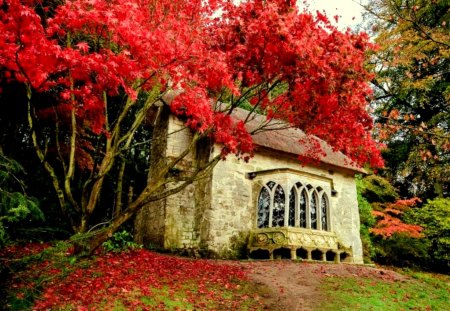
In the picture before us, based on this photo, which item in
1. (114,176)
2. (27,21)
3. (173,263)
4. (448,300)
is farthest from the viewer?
(114,176)

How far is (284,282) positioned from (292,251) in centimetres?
350

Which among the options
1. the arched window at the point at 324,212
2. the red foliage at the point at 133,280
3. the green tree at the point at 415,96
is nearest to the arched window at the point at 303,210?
the arched window at the point at 324,212

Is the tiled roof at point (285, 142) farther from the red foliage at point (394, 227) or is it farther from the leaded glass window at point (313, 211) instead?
the red foliage at point (394, 227)

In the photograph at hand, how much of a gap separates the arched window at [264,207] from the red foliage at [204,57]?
181 inches

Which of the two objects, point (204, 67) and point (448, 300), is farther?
point (448, 300)

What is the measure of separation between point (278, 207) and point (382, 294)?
16.6 ft

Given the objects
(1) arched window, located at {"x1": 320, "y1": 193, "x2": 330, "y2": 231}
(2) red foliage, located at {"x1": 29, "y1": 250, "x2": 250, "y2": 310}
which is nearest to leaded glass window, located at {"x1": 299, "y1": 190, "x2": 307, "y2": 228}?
(1) arched window, located at {"x1": 320, "y1": 193, "x2": 330, "y2": 231}

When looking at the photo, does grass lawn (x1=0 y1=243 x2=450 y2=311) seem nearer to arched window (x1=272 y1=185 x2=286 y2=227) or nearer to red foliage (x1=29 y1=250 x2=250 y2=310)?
red foliage (x1=29 y1=250 x2=250 y2=310)

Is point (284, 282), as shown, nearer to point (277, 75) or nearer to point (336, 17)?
point (277, 75)

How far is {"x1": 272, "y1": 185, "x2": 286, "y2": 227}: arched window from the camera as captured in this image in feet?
42.8

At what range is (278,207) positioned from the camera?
519 inches

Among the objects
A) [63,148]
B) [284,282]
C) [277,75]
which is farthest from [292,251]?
[63,148]


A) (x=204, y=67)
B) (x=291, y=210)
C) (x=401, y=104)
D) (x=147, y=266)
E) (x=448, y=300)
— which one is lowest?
(x=448, y=300)

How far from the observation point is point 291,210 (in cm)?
1333
